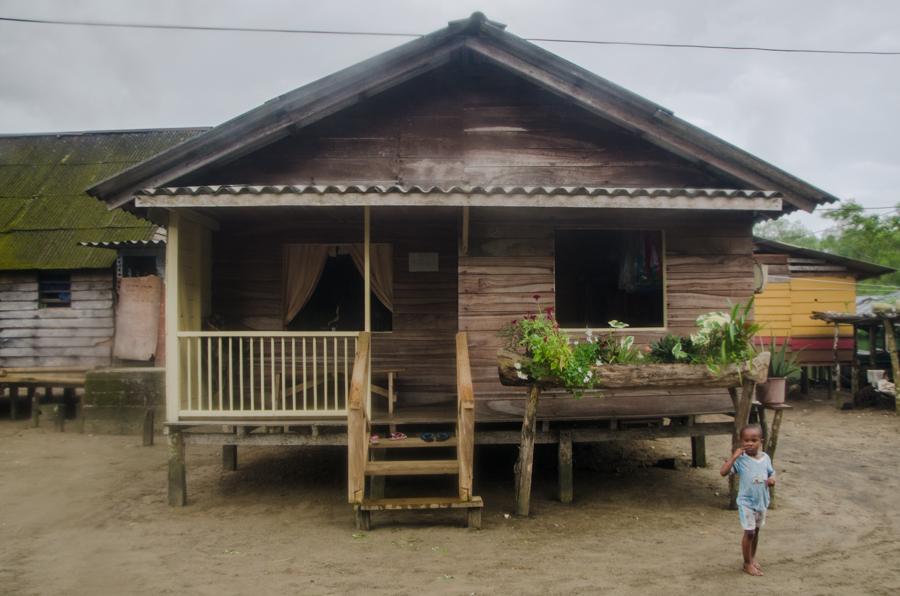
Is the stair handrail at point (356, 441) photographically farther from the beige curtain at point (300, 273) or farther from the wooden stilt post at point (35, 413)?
the wooden stilt post at point (35, 413)

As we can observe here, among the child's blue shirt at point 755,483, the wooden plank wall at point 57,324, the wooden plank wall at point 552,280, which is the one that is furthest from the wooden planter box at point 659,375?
the wooden plank wall at point 57,324

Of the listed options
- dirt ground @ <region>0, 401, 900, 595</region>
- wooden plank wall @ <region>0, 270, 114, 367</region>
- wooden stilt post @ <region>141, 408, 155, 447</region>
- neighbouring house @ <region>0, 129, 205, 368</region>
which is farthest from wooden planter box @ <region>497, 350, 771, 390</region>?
wooden plank wall @ <region>0, 270, 114, 367</region>

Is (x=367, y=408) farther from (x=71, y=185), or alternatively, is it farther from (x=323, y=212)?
(x=71, y=185)

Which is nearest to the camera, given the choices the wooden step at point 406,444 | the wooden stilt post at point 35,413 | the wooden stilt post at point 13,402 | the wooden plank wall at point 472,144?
the wooden step at point 406,444

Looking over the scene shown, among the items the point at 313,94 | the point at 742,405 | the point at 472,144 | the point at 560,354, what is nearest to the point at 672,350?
the point at 742,405

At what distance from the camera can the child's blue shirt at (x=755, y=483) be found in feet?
17.9

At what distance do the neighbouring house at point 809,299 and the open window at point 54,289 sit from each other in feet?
58.8

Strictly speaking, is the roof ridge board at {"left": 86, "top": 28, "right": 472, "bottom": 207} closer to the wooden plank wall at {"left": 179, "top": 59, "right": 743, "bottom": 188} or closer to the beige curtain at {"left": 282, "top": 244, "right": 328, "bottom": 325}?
the wooden plank wall at {"left": 179, "top": 59, "right": 743, "bottom": 188}

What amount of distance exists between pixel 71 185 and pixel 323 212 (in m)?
13.5

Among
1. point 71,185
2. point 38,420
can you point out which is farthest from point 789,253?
point 71,185

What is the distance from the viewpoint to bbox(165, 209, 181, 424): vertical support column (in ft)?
24.9

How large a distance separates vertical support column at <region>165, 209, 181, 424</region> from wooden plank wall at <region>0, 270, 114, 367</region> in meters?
9.62

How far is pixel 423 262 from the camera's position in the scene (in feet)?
31.0

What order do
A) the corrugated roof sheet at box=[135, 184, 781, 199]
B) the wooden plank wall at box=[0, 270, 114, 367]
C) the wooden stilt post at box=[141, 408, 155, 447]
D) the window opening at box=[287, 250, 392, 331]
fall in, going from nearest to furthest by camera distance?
1. the corrugated roof sheet at box=[135, 184, 781, 199]
2. the window opening at box=[287, 250, 392, 331]
3. the wooden stilt post at box=[141, 408, 155, 447]
4. the wooden plank wall at box=[0, 270, 114, 367]
